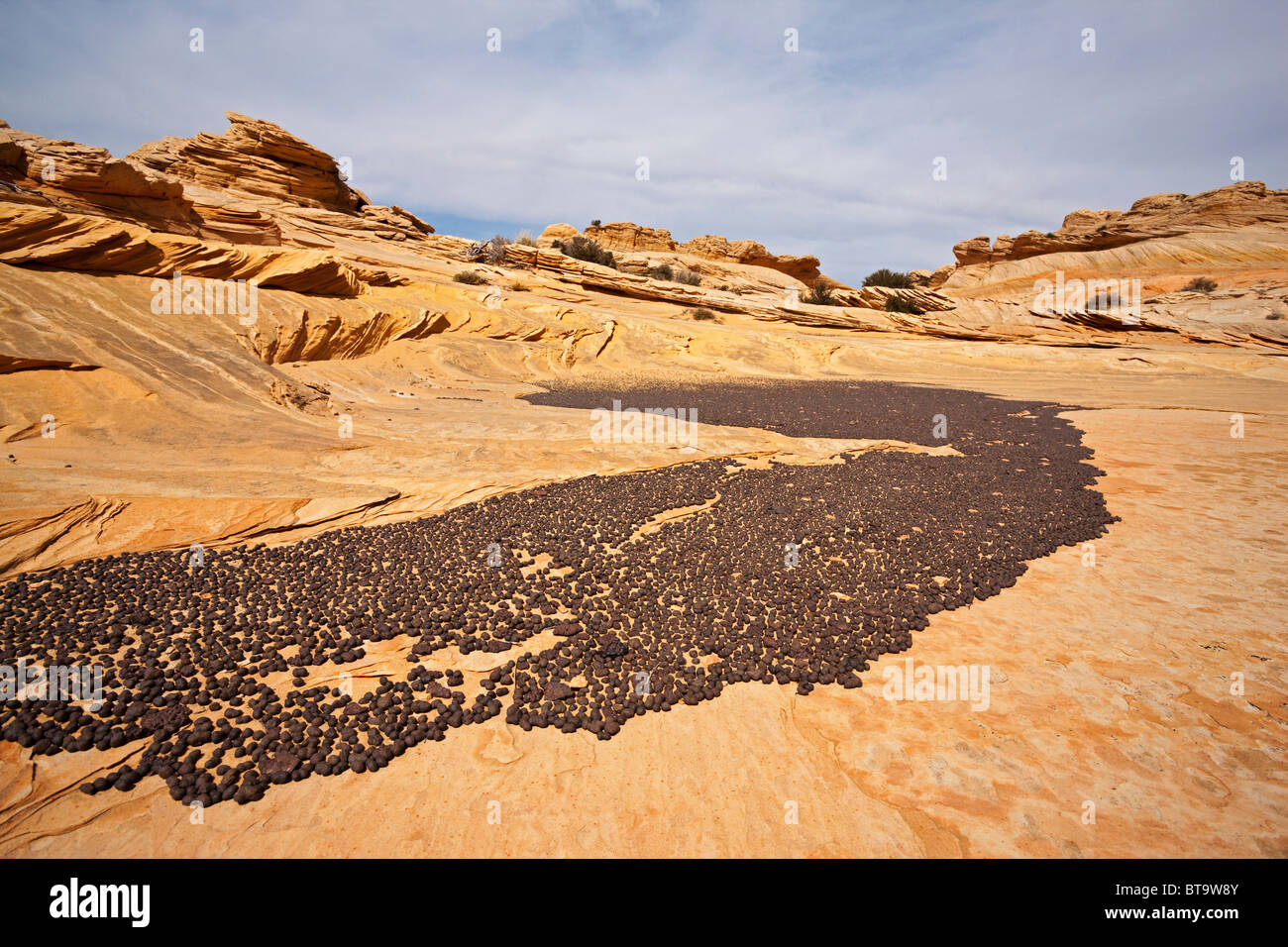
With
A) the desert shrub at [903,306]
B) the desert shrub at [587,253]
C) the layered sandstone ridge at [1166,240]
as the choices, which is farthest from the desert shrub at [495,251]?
the layered sandstone ridge at [1166,240]

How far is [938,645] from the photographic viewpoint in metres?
6.00

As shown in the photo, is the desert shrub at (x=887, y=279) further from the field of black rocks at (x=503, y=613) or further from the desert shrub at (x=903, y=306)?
the field of black rocks at (x=503, y=613)

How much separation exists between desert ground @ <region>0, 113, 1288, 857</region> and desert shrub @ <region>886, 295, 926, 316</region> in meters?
14.7

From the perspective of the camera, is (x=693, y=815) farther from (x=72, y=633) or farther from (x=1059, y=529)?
(x=1059, y=529)

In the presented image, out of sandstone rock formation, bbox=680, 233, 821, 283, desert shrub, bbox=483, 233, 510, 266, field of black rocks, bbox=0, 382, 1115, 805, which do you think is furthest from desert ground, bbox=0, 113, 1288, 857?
sandstone rock formation, bbox=680, 233, 821, 283

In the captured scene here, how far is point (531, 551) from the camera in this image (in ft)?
27.0

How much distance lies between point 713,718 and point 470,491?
22.0 feet

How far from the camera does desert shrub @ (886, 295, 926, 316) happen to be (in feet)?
133

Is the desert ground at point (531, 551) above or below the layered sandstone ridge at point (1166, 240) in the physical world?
below

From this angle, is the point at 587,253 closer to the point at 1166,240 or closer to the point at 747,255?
the point at 747,255

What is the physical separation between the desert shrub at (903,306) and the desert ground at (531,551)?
14738mm

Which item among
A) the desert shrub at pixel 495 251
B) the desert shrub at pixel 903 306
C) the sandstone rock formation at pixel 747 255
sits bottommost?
the desert shrub at pixel 903 306

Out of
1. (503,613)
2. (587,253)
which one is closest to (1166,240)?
(587,253)

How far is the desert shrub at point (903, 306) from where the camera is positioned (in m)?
40.6
